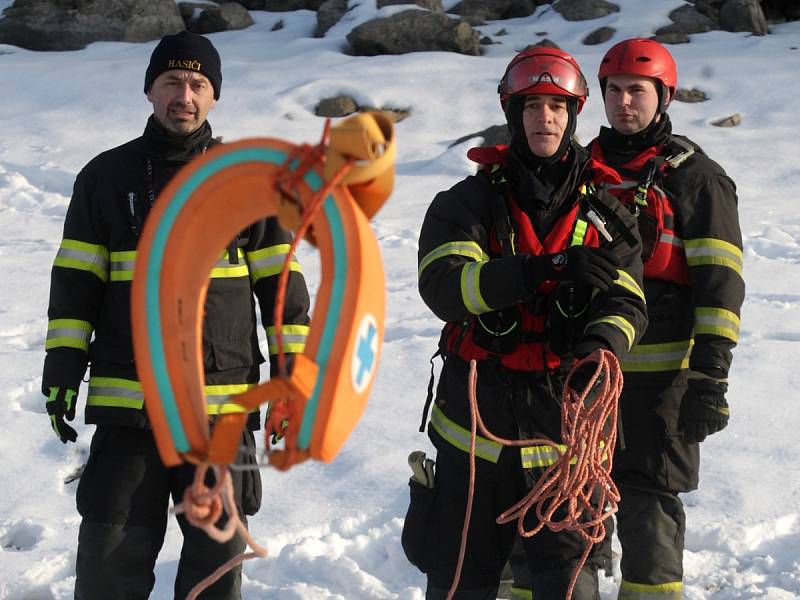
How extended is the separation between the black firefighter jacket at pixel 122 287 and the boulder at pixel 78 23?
13529 millimetres

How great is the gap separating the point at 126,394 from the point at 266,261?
1.94ft

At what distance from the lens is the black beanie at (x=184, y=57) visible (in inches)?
135

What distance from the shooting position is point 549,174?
3.29m

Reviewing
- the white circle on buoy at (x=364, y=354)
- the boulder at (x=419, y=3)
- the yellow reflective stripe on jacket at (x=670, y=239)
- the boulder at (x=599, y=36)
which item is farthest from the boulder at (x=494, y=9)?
the white circle on buoy at (x=364, y=354)

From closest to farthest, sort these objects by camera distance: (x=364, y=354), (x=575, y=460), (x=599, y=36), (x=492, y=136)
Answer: (x=364, y=354)
(x=575, y=460)
(x=492, y=136)
(x=599, y=36)

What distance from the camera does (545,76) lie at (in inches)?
129

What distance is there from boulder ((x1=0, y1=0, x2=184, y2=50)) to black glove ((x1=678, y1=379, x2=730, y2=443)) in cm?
1393

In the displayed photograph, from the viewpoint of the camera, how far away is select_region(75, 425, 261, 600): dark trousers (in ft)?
10.8

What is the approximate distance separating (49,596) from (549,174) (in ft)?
7.92

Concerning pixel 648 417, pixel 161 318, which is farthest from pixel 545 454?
pixel 161 318

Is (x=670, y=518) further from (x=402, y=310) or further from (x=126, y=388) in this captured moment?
(x=402, y=310)

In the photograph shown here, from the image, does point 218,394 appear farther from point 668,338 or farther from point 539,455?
point 668,338

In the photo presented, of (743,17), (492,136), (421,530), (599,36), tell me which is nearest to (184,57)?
(421,530)

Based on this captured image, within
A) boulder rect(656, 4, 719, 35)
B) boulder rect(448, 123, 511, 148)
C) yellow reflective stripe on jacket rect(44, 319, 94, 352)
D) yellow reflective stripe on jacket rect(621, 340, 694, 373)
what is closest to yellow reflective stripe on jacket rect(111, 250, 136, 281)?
yellow reflective stripe on jacket rect(44, 319, 94, 352)
